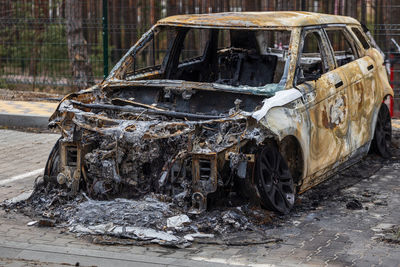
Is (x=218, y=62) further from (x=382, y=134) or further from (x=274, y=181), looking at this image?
(x=274, y=181)

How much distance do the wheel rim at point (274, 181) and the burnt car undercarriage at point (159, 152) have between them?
0.03m

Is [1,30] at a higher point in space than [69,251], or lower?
higher

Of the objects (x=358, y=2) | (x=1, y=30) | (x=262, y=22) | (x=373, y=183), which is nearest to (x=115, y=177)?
(x=262, y=22)

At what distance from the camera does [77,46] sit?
1503 centimetres

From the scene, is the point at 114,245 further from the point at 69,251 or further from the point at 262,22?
the point at 262,22

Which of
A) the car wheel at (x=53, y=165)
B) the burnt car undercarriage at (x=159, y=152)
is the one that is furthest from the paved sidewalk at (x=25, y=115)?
the burnt car undercarriage at (x=159, y=152)

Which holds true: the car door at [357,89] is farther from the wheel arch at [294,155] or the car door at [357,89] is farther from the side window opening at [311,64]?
the wheel arch at [294,155]

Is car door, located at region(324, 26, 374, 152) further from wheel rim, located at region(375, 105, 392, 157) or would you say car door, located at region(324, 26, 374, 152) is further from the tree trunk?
the tree trunk

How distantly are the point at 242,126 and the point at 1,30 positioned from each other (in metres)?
9.70

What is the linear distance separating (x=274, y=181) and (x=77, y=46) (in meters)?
8.57

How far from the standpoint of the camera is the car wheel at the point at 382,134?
9.79 metres

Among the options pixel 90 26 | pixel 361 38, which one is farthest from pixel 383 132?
pixel 90 26

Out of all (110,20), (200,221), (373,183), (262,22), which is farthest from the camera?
(110,20)

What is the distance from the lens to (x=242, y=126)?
22.6 feet
